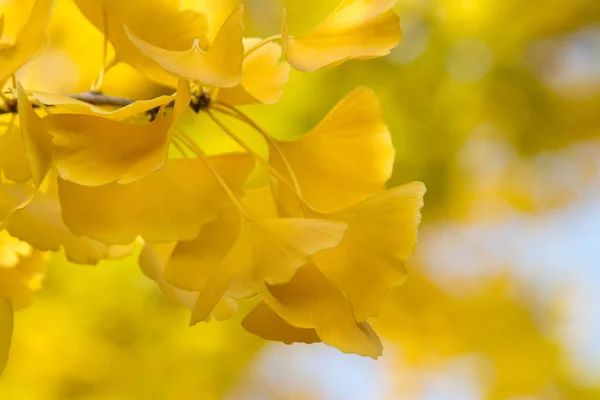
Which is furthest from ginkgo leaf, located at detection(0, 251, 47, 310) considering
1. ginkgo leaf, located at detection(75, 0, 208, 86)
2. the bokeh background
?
the bokeh background

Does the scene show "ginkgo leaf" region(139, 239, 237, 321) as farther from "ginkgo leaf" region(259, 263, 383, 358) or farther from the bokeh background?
the bokeh background

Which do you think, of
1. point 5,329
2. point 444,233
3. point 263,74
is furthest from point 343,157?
point 444,233

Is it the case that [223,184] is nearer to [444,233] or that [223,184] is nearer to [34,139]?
[34,139]

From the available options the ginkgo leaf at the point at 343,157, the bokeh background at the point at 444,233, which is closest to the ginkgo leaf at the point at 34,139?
the ginkgo leaf at the point at 343,157

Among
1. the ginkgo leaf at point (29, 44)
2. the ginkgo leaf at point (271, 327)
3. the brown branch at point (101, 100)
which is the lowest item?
the ginkgo leaf at point (271, 327)

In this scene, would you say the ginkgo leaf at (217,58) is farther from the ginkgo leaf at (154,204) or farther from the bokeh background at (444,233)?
the bokeh background at (444,233)

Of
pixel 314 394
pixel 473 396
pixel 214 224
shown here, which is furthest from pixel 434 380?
pixel 214 224
